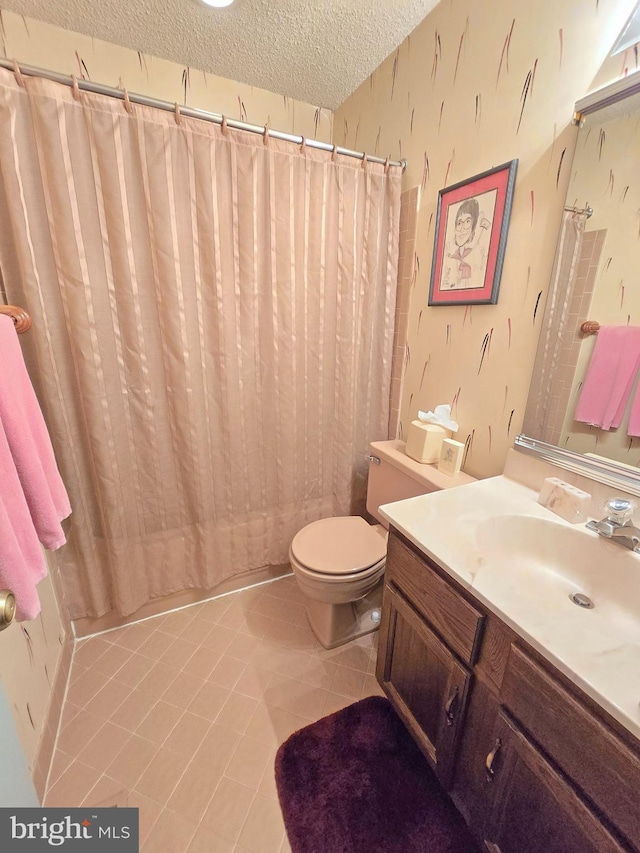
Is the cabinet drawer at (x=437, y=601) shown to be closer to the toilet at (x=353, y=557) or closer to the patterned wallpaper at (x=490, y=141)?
the toilet at (x=353, y=557)

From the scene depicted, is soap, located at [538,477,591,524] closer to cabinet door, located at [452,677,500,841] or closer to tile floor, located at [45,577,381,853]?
cabinet door, located at [452,677,500,841]

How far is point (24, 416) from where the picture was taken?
29.5 inches

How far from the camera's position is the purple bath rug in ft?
3.13

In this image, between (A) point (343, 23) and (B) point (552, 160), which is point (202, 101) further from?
(B) point (552, 160)

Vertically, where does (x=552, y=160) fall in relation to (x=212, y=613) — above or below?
above

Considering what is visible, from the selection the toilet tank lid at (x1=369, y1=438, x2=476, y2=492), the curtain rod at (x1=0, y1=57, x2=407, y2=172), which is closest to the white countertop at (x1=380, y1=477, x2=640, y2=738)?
the toilet tank lid at (x1=369, y1=438, x2=476, y2=492)

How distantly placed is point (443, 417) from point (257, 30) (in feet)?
5.47

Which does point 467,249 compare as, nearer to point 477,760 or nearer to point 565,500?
point 565,500

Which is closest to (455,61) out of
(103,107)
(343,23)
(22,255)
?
(343,23)

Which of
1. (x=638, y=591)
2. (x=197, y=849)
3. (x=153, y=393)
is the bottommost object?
(x=197, y=849)

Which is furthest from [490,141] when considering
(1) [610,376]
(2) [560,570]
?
(2) [560,570]

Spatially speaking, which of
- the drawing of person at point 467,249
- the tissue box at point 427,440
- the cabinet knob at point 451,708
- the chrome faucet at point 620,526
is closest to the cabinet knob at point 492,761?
the cabinet knob at point 451,708

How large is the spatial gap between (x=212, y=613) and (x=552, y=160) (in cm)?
216

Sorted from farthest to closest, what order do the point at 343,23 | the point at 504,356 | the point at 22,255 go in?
the point at 343,23 → the point at 504,356 → the point at 22,255
